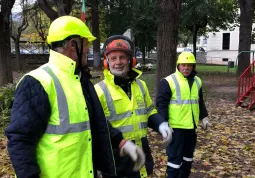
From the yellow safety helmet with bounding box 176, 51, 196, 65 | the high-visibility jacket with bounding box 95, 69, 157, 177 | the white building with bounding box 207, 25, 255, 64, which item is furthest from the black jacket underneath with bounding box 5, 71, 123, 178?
the white building with bounding box 207, 25, 255, 64

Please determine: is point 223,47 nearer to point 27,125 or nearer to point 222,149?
point 222,149

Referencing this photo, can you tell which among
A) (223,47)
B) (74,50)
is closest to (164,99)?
(74,50)

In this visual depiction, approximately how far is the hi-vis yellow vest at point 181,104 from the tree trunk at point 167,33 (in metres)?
3.15

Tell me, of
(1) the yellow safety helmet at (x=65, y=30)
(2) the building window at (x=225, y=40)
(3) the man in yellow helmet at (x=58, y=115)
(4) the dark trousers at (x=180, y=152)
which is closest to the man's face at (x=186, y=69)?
(4) the dark trousers at (x=180, y=152)

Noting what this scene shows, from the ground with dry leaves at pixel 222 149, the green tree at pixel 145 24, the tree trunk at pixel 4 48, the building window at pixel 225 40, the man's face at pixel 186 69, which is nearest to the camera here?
the man's face at pixel 186 69

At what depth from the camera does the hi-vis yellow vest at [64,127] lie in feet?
6.36

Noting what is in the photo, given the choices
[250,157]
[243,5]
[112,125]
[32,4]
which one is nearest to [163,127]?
[112,125]

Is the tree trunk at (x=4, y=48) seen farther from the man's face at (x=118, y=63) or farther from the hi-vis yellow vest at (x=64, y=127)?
the hi-vis yellow vest at (x=64, y=127)

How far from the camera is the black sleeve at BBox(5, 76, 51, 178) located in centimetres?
181

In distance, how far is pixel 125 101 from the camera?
9.43 feet

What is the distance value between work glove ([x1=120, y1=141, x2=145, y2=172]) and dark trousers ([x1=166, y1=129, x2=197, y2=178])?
1.71 meters

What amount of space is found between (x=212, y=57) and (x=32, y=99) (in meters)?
43.9

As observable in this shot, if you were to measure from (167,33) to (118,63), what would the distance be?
179 inches

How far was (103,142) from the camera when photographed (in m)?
2.29
